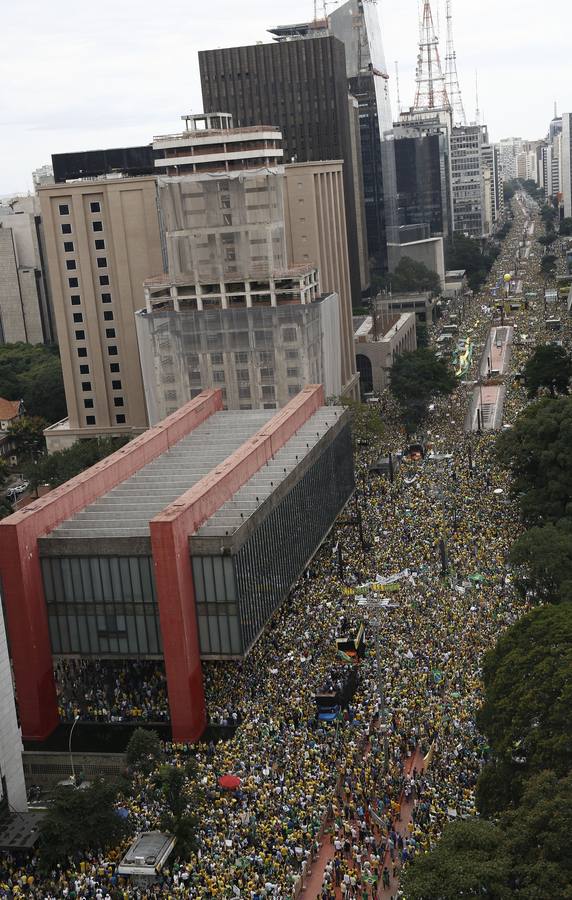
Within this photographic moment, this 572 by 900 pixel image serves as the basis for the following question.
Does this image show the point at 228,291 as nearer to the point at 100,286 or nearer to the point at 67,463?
the point at 100,286

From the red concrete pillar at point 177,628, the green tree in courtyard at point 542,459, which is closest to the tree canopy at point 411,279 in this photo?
the green tree in courtyard at point 542,459

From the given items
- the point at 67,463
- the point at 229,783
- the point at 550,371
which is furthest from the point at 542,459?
the point at 67,463

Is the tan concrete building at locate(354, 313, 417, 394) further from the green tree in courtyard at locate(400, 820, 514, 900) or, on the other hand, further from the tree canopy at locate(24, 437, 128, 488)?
the green tree in courtyard at locate(400, 820, 514, 900)

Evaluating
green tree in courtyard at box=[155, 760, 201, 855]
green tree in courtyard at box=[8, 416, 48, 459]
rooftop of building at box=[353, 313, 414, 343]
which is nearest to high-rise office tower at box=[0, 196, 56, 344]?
rooftop of building at box=[353, 313, 414, 343]

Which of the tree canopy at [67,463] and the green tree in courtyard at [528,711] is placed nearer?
the green tree in courtyard at [528,711]

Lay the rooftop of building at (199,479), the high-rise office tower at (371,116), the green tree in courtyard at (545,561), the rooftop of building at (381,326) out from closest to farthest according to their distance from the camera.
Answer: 1. the rooftop of building at (199,479)
2. the green tree in courtyard at (545,561)
3. the rooftop of building at (381,326)
4. the high-rise office tower at (371,116)

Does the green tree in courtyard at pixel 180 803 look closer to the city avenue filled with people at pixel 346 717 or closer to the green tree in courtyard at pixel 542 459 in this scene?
the city avenue filled with people at pixel 346 717

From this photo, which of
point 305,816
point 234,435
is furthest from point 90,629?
point 234,435
